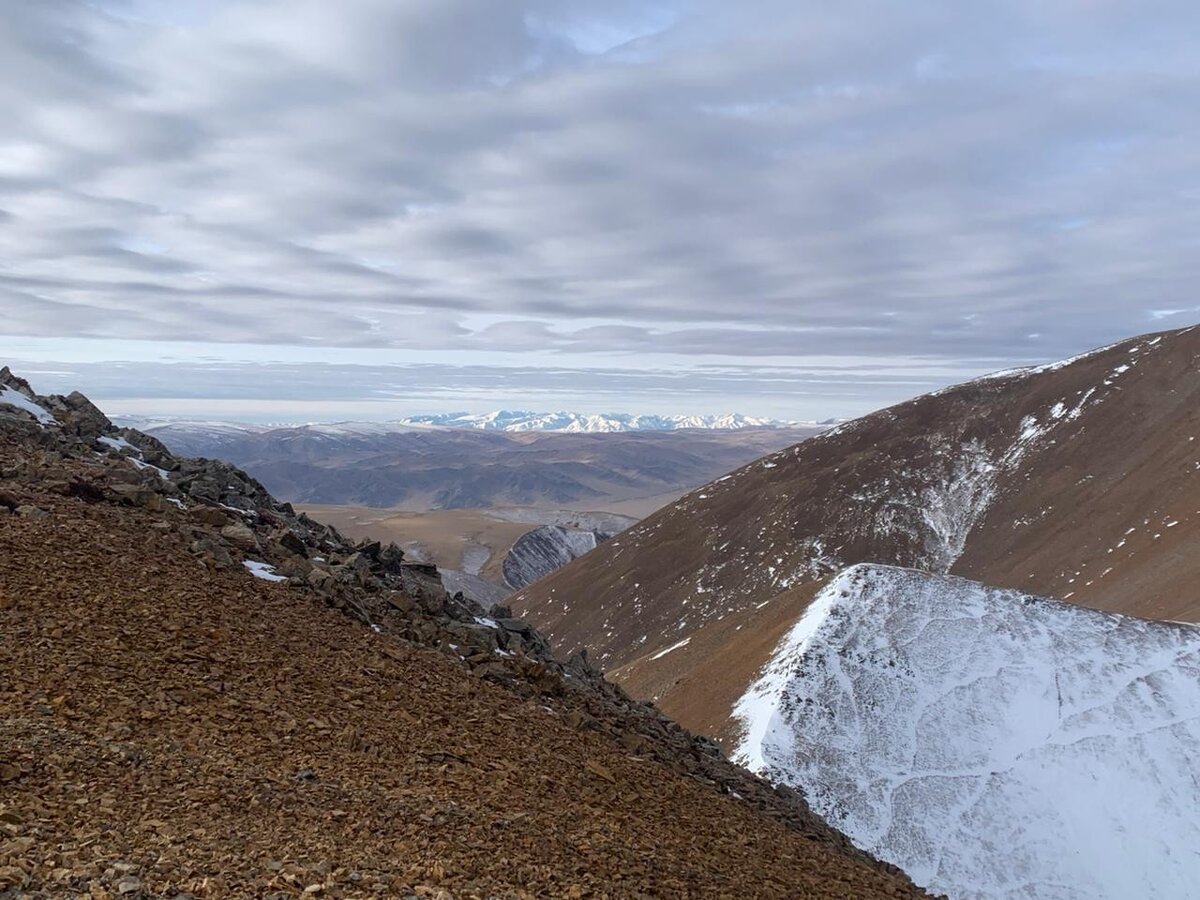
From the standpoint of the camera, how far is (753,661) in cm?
4028

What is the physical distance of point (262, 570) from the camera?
57.3 ft

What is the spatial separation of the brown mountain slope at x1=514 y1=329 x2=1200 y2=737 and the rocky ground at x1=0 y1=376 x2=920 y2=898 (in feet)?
224

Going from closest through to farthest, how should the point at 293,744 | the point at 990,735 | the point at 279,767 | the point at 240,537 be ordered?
the point at 279,767 < the point at 293,744 < the point at 240,537 < the point at 990,735

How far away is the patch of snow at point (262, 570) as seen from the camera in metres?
17.1

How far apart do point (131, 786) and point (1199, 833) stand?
1468 inches

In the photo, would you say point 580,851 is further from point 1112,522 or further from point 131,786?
point 1112,522

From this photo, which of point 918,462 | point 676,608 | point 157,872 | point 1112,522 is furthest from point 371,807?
point 918,462

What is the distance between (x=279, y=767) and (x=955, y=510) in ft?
421

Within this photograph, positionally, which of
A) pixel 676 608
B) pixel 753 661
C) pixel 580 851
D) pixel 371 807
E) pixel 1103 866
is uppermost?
pixel 371 807

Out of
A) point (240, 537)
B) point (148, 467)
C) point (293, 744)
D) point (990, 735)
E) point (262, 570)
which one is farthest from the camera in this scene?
point (990, 735)

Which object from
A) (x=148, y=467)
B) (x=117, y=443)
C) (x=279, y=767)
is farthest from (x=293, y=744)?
(x=117, y=443)

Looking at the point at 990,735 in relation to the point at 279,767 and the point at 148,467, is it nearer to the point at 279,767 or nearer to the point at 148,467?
the point at 279,767

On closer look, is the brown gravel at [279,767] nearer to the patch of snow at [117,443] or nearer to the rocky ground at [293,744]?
the rocky ground at [293,744]

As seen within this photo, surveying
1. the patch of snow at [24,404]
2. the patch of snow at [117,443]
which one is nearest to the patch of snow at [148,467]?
the patch of snow at [117,443]
